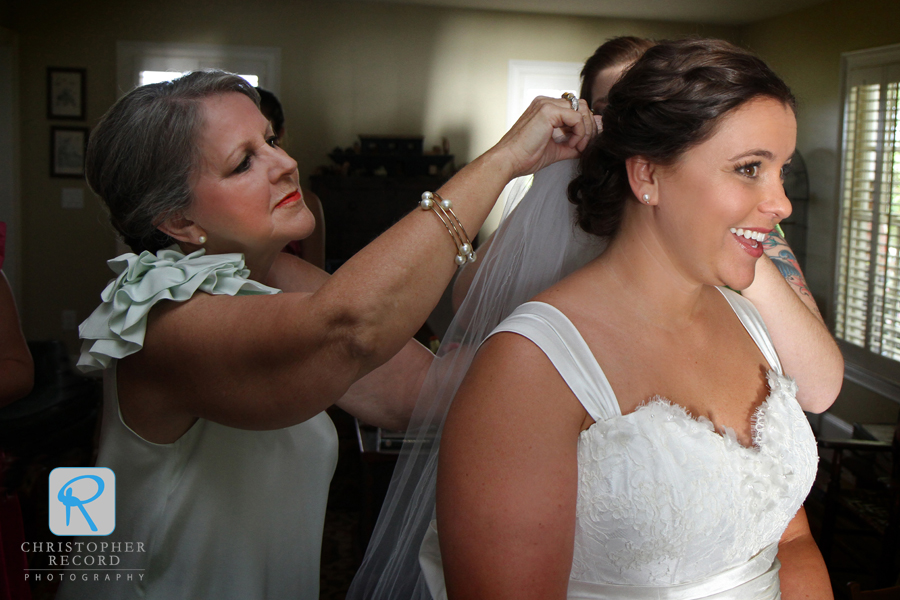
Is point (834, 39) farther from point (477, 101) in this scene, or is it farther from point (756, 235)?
point (756, 235)

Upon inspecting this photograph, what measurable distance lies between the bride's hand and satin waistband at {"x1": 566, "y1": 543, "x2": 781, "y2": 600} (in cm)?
67

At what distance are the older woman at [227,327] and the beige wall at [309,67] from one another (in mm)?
4949

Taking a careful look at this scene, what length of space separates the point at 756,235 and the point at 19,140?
607 cm

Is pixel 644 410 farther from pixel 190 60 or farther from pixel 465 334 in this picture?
pixel 190 60

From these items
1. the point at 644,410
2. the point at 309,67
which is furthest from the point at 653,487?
the point at 309,67

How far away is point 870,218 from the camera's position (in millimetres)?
4543

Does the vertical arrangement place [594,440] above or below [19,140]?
below

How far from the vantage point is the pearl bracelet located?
934mm

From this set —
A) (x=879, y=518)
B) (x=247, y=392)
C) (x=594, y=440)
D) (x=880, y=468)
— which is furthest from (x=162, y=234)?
(x=880, y=468)

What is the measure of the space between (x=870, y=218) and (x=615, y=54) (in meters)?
3.56

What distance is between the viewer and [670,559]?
1114 mm

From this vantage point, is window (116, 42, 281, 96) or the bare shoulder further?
window (116, 42, 281, 96)

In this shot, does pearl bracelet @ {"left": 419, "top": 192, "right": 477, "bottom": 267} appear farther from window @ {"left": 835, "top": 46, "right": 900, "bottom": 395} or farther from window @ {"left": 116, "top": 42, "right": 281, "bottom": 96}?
window @ {"left": 116, "top": 42, "right": 281, "bottom": 96}

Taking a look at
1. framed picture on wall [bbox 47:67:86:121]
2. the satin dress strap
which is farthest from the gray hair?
framed picture on wall [bbox 47:67:86:121]
